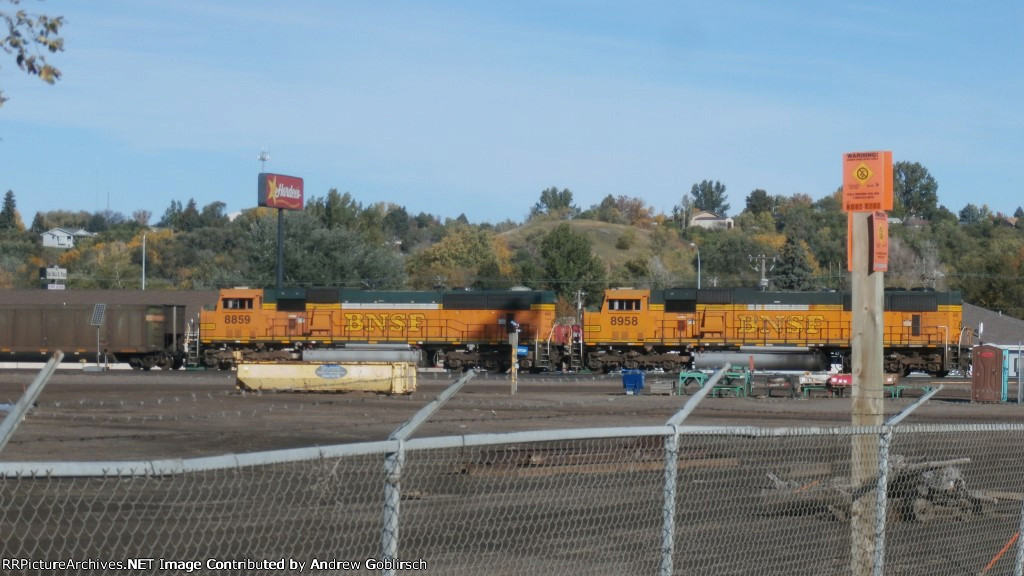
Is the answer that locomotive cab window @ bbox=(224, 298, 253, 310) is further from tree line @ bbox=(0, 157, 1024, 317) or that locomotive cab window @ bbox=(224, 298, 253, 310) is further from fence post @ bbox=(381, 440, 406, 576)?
fence post @ bbox=(381, 440, 406, 576)

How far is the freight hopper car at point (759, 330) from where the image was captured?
50.0m

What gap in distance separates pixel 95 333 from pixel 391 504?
52.1 meters

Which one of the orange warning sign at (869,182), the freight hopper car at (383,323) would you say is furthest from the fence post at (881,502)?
the freight hopper car at (383,323)

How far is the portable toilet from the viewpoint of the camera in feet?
113

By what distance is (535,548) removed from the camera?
8.45 meters

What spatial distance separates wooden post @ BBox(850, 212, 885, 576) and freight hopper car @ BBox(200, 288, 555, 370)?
44603 millimetres

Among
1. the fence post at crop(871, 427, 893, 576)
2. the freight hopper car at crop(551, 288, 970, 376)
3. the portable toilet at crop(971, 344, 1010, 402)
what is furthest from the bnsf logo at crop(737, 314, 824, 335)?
the fence post at crop(871, 427, 893, 576)

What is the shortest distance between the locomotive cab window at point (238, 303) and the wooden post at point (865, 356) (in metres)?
47.5

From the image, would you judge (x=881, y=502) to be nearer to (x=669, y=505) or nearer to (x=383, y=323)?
(x=669, y=505)

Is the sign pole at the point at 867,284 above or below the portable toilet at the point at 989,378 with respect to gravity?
above

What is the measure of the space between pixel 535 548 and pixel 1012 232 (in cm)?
15800

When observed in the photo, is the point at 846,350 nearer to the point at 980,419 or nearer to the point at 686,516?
the point at 980,419

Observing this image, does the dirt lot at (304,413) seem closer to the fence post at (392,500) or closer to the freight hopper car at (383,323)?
the fence post at (392,500)

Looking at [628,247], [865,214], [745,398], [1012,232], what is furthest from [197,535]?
[628,247]
